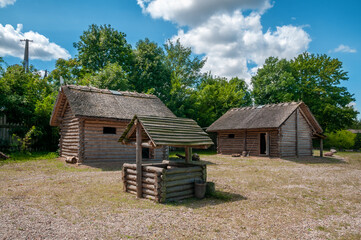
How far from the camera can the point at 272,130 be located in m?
24.6

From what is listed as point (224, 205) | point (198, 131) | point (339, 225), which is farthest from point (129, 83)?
point (339, 225)

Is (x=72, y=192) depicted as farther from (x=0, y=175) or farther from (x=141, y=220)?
(x=0, y=175)

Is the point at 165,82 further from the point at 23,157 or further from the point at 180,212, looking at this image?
the point at 180,212

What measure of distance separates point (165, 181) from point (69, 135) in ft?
43.3

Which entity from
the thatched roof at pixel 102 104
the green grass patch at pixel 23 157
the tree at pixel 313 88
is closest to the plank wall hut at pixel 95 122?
the thatched roof at pixel 102 104

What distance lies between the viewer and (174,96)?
110 ft

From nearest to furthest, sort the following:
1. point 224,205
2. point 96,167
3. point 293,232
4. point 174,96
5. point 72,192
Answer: point 293,232 < point 224,205 < point 72,192 < point 96,167 < point 174,96

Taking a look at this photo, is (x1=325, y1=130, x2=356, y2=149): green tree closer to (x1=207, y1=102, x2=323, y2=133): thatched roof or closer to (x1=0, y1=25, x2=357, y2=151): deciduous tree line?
(x1=0, y1=25, x2=357, y2=151): deciduous tree line

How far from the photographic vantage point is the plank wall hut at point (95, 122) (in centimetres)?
1711

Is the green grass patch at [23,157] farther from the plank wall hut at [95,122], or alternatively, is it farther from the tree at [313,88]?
the tree at [313,88]

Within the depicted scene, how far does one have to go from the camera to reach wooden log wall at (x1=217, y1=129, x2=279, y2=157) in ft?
80.4

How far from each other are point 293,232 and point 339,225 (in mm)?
1423

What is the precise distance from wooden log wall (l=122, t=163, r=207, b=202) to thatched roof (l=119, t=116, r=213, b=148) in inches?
32.1

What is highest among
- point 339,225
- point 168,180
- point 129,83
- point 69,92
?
point 129,83
